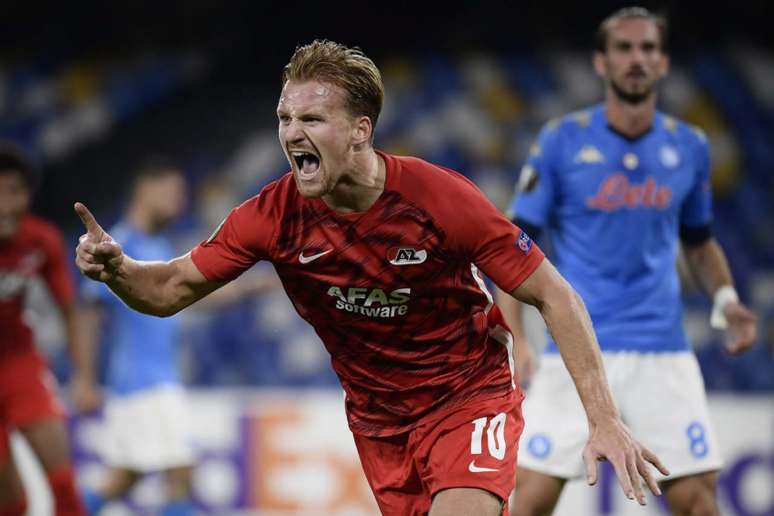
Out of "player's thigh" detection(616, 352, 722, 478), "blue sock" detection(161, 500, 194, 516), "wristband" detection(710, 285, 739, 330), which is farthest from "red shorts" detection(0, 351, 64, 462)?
"wristband" detection(710, 285, 739, 330)

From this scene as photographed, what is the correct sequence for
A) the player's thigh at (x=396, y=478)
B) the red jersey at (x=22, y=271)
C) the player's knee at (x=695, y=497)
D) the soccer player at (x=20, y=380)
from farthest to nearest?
the red jersey at (x=22, y=271) < the soccer player at (x=20, y=380) < the player's knee at (x=695, y=497) < the player's thigh at (x=396, y=478)

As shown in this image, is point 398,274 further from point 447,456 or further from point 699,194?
point 699,194

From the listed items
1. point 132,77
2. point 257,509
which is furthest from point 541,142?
point 132,77

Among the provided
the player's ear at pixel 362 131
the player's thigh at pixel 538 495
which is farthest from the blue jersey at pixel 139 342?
the player's ear at pixel 362 131

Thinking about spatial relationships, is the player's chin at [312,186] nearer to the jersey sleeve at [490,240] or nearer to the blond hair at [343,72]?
the blond hair at [343,72]

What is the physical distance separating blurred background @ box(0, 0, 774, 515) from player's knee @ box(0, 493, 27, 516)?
1.51 m

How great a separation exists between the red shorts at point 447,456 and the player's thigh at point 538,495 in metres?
0.79

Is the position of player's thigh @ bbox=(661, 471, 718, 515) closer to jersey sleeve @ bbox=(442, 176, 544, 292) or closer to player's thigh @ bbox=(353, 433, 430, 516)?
player's thigh @ bbox=(353, 433, 430, 516)

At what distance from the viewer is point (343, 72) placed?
3.29 meters

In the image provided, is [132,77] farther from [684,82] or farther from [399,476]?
[399,476]

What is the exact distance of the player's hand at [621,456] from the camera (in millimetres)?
2973

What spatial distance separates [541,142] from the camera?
15.1 ft

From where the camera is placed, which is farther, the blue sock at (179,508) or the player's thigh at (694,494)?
the blue sock at (179,508)

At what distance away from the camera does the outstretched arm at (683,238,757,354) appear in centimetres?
471
